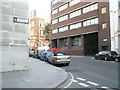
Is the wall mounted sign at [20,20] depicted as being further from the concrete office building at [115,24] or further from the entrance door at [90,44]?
the entrance door at [90,44]

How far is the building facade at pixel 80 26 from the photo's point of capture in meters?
33.9

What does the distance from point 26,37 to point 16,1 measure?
9.40 ft

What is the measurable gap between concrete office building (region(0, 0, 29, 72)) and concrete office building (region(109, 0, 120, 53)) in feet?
69.4

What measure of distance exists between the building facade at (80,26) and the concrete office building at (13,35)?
2310cm

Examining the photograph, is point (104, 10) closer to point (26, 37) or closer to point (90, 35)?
point (90, 35)

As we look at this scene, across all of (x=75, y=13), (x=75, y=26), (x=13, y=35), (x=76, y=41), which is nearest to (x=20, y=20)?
(x=13, y=35)

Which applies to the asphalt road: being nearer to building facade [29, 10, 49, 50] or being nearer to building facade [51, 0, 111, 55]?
building facade [51, 0, 111, 55]

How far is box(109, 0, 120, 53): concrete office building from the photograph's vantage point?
29248 mm

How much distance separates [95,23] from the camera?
36.2 meters

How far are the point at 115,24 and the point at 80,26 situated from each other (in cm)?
1213

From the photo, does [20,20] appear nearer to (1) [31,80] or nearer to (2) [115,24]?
(1) [31,80]

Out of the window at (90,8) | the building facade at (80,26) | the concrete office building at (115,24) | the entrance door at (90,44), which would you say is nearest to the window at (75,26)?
the building facade at (80,26)

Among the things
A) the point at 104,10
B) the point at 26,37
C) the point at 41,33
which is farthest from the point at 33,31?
the point at 26,37

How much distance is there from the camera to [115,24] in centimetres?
3023
